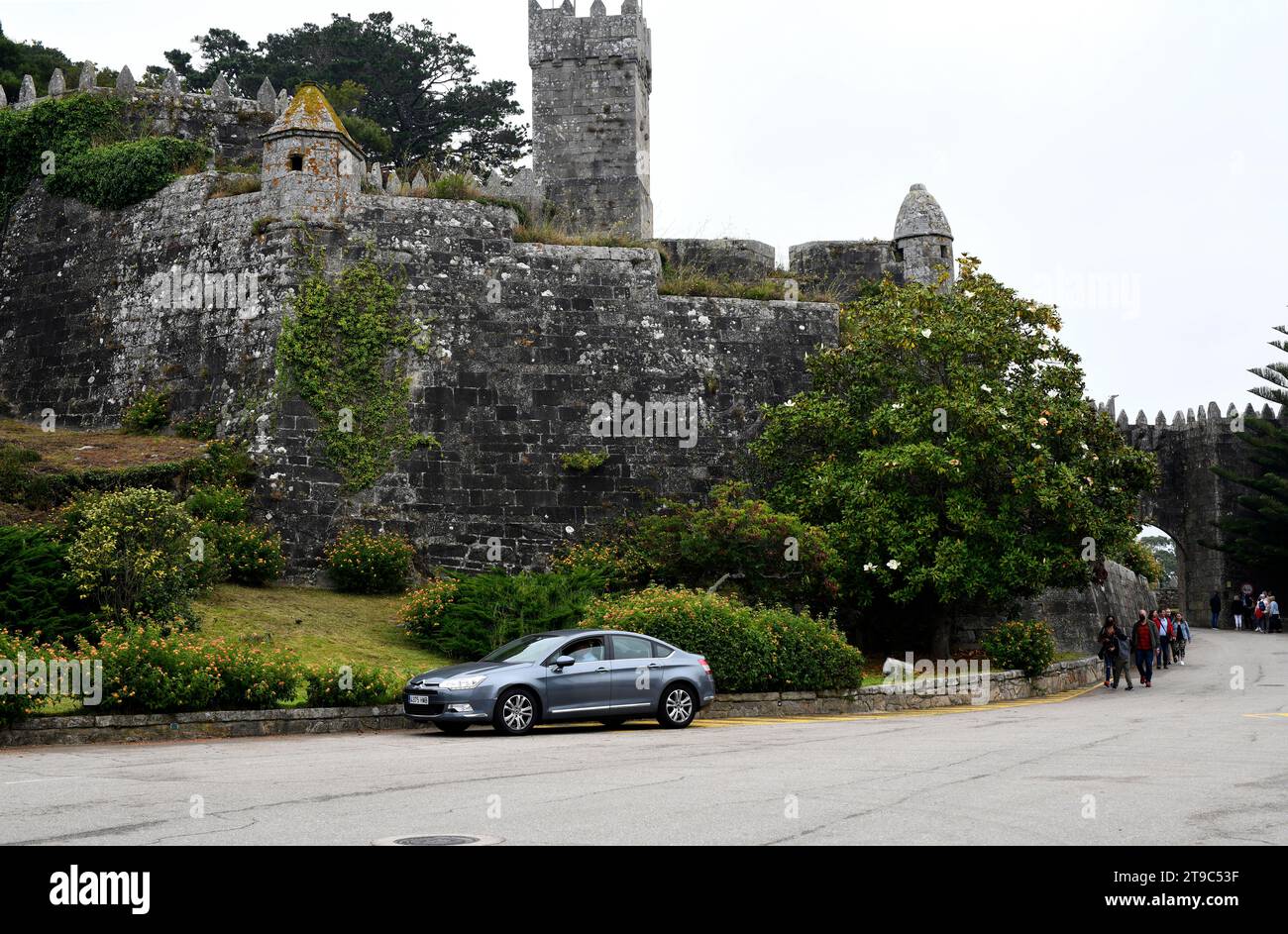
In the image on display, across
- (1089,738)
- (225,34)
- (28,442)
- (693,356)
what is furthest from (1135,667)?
(225,34)

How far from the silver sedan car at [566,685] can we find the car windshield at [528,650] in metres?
0.01

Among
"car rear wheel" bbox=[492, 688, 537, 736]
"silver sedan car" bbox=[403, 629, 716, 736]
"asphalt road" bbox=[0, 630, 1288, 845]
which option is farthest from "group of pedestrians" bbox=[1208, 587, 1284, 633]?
"car rear wheel" bbox=[492, 688, 537, 736]

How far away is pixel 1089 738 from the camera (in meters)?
13.8

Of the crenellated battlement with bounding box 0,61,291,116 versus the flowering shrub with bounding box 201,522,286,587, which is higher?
the crenellated battlement with bounding box 0,61,291,116

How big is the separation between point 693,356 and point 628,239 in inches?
110

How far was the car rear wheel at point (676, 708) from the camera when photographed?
51.3 feet

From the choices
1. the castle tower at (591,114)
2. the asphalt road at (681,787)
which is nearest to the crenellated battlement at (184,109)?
the castle tower at (591,114)

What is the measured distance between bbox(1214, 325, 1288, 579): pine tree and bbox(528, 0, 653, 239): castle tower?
2234cm

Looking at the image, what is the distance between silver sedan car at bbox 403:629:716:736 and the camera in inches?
567

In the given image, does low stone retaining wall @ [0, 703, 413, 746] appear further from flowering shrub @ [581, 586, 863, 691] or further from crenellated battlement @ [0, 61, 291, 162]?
crenellated battlement @ [0, 61, 291, 162]

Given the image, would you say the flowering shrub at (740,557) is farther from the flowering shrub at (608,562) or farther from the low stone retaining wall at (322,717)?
the low stone retaining wall at (322,717)

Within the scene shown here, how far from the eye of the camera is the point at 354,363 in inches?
939

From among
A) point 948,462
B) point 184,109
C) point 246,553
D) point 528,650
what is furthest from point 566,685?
point 184,109

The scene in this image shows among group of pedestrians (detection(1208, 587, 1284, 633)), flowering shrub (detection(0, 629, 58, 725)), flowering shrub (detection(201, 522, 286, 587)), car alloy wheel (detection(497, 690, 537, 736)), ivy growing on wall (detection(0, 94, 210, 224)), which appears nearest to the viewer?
flowering shrub (detection(0, 629, 58, 725))
